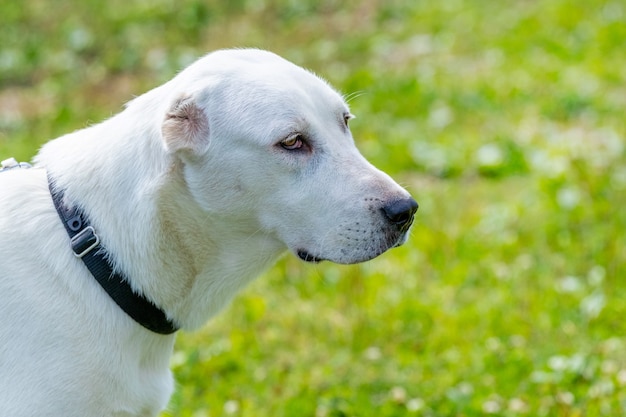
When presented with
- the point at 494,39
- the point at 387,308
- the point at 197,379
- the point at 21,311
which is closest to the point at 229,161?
the point at 21,311

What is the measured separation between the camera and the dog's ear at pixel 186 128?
3123 mm

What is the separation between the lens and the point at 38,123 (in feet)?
28.9

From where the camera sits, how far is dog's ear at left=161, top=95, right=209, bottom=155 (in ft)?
10.2

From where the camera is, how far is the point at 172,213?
3.21m

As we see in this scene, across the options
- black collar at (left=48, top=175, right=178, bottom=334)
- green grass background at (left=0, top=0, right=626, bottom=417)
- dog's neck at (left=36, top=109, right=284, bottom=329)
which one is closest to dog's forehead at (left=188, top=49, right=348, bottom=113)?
dog's neck at (left=36, top=109, right=284, bottom=329)

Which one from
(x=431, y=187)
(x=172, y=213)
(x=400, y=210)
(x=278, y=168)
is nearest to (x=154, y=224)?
(x=172, y=213)

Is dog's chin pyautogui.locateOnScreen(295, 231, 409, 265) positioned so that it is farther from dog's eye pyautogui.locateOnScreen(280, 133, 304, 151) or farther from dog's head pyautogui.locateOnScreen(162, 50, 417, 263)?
dog's eye pyautogui.locateOnScreen(280, 133, 304, 151)

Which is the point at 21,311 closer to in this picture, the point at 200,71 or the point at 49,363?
the point at 49,363

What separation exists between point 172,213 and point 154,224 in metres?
0.08

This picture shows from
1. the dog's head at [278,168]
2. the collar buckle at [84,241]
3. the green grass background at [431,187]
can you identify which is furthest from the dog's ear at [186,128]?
the green grass background at [431,187]

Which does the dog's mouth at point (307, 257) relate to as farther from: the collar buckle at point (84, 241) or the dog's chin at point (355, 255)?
the collar buckle at point (84, 241)

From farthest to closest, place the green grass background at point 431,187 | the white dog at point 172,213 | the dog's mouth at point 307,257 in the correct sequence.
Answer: the green grass background at point 431,187, the dog's mouth at point 307,257, the white dog at point 172,213

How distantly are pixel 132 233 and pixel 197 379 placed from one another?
6.37 feet

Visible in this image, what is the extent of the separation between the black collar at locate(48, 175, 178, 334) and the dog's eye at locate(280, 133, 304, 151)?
721mm
